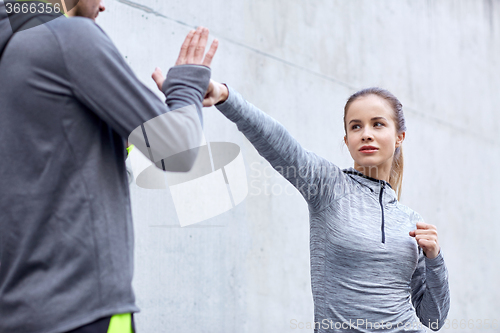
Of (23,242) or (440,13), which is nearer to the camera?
(23,242)

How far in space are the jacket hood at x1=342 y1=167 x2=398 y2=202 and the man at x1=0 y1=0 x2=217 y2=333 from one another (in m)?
0.90

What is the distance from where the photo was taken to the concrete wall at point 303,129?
2.22 m

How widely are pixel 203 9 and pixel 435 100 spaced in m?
2.58

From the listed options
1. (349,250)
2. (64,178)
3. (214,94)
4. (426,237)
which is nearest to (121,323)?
(64,178)

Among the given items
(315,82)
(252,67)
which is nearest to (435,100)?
(315,82)

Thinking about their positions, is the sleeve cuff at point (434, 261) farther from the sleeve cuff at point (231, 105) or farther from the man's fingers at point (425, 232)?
the sleeve cuff at point (231, 105)

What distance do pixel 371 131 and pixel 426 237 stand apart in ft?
1.23

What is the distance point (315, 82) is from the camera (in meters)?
3.12

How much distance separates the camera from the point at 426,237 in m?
1.40

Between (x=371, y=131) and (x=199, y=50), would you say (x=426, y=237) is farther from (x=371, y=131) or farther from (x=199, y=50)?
(x=199, y=50)

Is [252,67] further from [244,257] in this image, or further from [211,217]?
[244,257]

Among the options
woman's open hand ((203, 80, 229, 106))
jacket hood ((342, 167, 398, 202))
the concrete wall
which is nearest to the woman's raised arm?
woman's open hand ((203, 80, 229, 106))

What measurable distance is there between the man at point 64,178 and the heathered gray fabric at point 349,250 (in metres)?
0.55

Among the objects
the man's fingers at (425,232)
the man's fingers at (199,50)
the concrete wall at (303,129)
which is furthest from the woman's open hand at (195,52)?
the concrete wall at (303,129)
